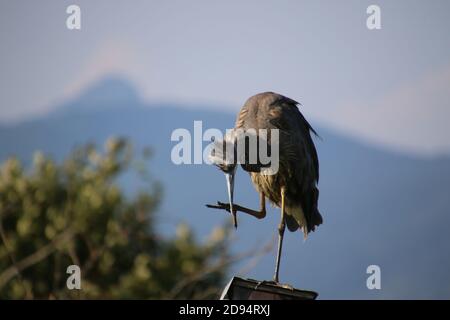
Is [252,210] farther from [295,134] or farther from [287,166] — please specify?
[295,134]

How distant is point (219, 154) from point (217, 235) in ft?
19.2

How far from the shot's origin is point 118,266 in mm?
14211

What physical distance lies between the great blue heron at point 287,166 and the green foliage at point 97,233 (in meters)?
4.55

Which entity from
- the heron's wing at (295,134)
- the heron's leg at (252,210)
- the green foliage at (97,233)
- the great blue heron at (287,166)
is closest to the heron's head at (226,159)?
the heron's leg at (252,210)

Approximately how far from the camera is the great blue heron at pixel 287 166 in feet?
25.8

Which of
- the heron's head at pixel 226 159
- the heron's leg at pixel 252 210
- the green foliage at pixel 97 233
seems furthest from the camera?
the green foliage at pixel 97 233

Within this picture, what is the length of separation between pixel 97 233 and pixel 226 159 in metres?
6.61

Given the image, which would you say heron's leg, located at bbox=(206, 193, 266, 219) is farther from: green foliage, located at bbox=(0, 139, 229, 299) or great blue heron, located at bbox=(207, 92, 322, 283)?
green foliage, located at bbox=(0, 139, 229, 299)

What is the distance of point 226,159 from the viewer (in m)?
7.17

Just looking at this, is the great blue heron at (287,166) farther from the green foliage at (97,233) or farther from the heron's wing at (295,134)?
the green foliage at (97,233)

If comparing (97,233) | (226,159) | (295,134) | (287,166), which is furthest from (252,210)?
(97,233)

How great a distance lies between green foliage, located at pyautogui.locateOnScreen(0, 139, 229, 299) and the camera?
509 inches

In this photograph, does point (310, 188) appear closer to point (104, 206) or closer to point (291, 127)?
point (291, 127)
